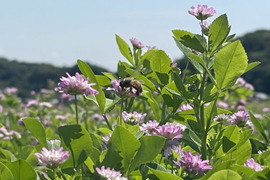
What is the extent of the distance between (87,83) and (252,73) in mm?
51693

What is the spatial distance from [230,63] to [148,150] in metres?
0.27

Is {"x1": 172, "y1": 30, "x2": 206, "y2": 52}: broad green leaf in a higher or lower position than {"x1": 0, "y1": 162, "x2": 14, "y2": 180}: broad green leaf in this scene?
higher

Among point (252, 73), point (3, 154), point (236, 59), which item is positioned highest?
point (236, 59)

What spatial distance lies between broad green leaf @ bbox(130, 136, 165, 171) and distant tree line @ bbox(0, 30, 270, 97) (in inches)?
1970

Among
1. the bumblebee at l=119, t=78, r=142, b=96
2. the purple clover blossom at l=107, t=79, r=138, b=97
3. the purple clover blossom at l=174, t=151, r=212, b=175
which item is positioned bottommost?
the purple clover blossom at l=174, t=151, r=212, b=175

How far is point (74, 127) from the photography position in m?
1.07

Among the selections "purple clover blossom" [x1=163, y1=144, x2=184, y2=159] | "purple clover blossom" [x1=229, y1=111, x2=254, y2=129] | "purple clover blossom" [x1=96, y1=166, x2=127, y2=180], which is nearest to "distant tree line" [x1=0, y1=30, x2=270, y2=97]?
"purple clover blossom" [x1=229, y1=111, x2=254, y2=129]

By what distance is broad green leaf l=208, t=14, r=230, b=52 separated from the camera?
4.23 ft

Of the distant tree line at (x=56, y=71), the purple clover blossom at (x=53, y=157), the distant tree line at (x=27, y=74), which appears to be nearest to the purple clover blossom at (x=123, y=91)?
the purple clover blossom at (x=53, y=157)

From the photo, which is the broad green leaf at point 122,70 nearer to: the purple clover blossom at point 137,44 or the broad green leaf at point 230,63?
the purple clover blossom at point 137,44

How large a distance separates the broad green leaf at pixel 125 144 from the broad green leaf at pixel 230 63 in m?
0.26

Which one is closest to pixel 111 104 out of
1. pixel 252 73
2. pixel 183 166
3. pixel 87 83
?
pixel 87 83

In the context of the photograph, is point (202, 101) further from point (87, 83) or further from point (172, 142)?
point (87, 83)

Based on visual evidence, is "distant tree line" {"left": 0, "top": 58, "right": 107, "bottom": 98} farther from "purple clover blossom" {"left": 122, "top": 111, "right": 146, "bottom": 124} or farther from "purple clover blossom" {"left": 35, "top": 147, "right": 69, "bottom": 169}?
"purple clover blossom" {"left": 35, "top": 147, "right": 69, "bottom": 169}
